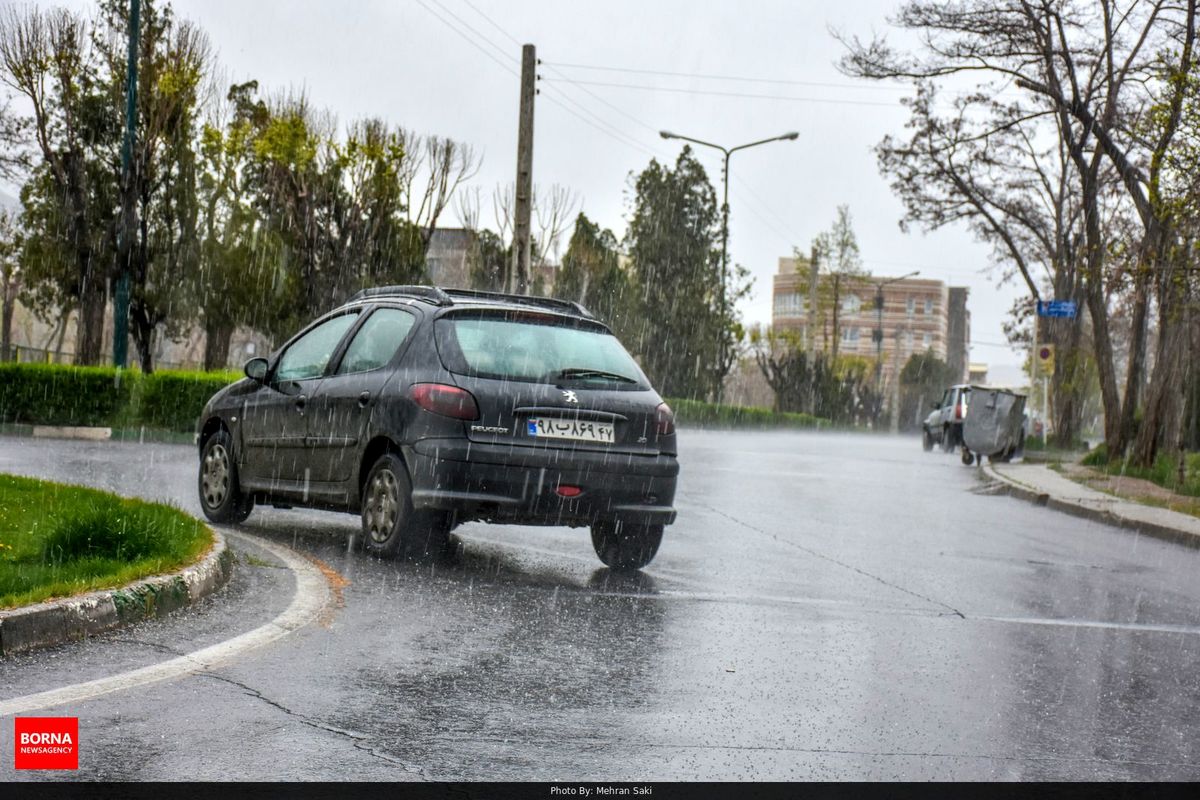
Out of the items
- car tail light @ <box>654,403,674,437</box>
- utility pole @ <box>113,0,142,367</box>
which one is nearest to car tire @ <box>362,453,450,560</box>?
car tail light @ <box>654,403,674,437</box>

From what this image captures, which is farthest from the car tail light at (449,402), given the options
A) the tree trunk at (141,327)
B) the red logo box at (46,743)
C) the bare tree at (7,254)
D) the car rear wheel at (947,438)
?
the bare tree at (7,254)

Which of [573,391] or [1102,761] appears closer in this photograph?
[1102,761]

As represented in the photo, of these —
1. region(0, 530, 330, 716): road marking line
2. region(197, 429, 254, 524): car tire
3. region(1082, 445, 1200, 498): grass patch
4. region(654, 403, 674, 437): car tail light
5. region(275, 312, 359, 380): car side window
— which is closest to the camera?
region(0, 530, 330, 716): road marking line

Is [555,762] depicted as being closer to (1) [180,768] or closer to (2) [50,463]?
(1) [180,768]

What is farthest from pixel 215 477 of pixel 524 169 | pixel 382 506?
pixel 524 169

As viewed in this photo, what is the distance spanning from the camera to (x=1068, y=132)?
1047 inches

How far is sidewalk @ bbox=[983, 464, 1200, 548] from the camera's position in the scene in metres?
14.2

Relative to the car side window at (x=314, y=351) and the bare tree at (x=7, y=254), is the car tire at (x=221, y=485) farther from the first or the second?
the bare tree at (x=7, y=254)

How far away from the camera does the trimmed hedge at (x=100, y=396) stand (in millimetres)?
21219

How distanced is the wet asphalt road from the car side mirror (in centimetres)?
109

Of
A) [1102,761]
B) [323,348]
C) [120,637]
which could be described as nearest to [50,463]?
[323,348]

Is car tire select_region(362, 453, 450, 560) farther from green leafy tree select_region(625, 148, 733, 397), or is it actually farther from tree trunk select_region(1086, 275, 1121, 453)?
green leafy tree select_region(625, 148, 733, 397)

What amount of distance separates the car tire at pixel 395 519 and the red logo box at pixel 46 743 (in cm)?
359
